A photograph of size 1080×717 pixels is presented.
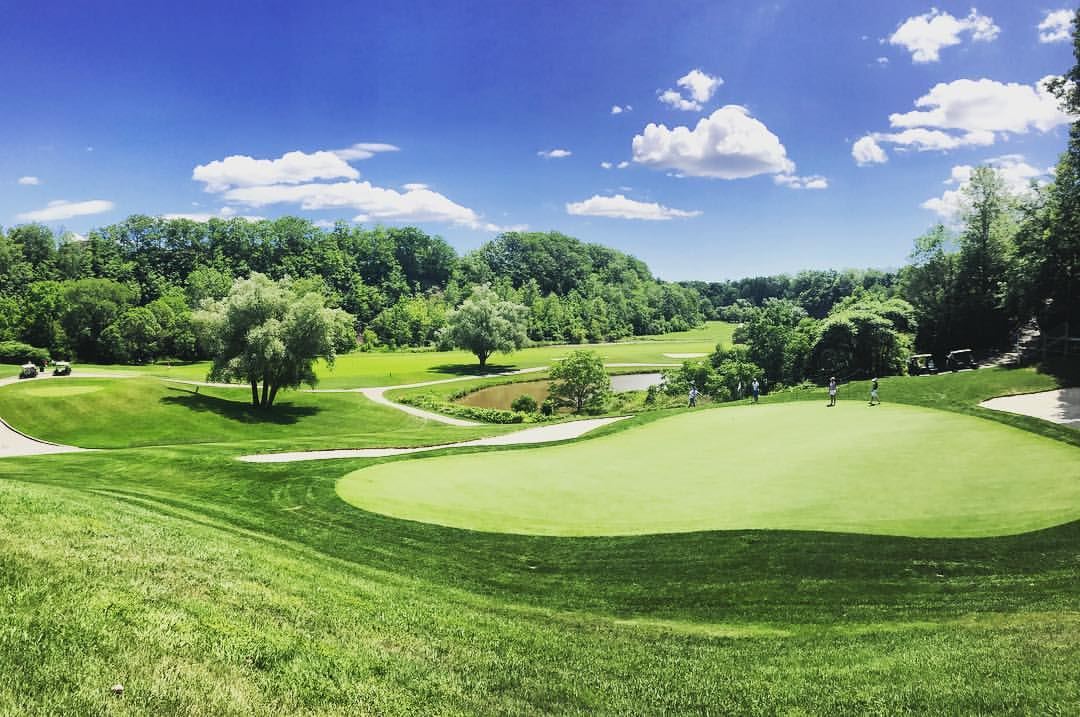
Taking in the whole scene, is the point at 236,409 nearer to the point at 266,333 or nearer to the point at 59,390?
the point at 266,333

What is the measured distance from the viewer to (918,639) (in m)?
8.30

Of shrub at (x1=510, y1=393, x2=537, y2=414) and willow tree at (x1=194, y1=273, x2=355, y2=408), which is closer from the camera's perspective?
willow tree at (x1=194, y1=273, x2=355, y2=408)

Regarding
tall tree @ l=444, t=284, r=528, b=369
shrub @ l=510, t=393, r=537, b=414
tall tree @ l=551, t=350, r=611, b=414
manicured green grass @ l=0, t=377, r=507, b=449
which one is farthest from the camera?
tall tree @ l=444, t=284, r=528, b=369

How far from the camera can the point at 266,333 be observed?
1601 inches

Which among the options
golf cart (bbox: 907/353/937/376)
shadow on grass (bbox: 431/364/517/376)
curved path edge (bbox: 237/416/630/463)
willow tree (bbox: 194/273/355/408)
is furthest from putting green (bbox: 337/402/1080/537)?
shadow on grass (bbox: 431/364/517/376)

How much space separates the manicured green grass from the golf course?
12616mm

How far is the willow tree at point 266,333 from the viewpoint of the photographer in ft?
135

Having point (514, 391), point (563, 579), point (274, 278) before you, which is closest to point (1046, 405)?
point (563, 579)

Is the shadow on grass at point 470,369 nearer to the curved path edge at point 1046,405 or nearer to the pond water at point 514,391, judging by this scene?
the pond water at point 514,391

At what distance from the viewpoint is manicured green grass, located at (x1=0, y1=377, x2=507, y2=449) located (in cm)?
3312

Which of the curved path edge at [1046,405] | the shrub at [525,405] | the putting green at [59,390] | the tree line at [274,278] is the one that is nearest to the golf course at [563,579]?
the curved path edge at [1046,405]

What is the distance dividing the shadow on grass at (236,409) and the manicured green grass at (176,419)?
0.19ft

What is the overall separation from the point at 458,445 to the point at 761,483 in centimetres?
1354

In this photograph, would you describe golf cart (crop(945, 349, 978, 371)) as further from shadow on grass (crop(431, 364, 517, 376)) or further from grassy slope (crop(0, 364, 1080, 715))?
shadow on grass (crop(431, 364, 517, 376))
